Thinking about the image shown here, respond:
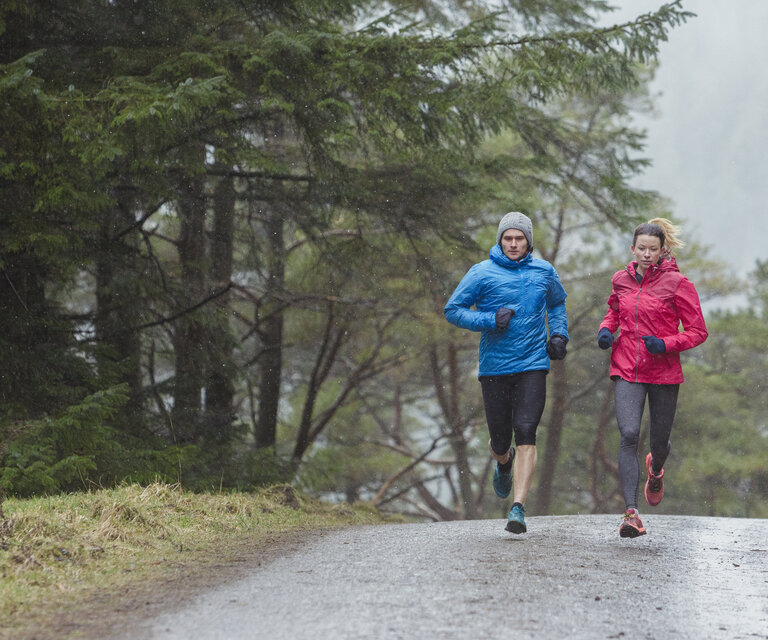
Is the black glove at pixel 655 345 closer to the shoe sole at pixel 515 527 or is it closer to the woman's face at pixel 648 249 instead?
the woman's face at pixel 648 249

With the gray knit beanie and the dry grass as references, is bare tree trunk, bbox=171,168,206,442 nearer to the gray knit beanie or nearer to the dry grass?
the dry grass

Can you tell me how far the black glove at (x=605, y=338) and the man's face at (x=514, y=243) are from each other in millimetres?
747

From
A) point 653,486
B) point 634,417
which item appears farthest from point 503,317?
point 653,486

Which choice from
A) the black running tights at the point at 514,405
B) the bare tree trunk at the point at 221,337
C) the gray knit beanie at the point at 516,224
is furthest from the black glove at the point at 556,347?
the bare tree trunk at the point at 221,337

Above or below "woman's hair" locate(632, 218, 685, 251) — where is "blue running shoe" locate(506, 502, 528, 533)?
below

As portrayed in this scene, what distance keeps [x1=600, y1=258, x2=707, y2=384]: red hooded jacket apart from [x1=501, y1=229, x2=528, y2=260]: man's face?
77 centimetres

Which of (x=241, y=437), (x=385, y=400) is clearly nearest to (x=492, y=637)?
(x=241, y=437)

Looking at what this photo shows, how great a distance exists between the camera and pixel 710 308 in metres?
26.7

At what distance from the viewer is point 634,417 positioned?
5852mm

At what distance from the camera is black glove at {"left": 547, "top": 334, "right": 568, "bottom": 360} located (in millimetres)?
5730

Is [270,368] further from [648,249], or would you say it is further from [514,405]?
[648,249]

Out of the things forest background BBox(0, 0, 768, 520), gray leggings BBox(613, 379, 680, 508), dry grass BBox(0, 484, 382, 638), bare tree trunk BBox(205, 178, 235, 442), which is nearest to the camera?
dry grass BBox(0, 484, 382, 638)

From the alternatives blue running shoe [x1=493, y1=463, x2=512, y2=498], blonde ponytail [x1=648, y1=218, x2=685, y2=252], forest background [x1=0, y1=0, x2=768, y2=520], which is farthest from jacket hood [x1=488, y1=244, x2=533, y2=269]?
forest background [x1=0, y1=0, x2=768, y2=520]

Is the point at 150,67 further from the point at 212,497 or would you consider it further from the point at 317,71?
the point at 212,497
